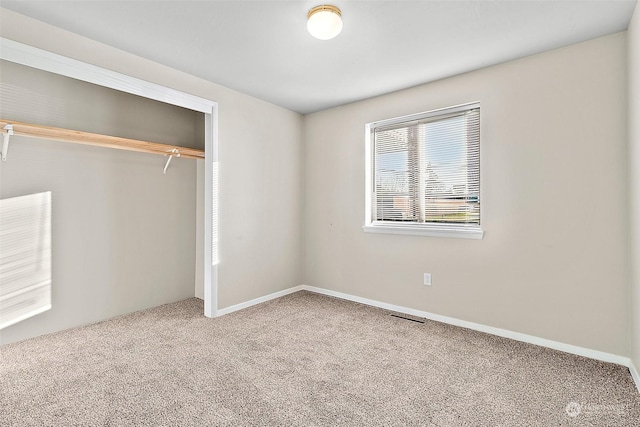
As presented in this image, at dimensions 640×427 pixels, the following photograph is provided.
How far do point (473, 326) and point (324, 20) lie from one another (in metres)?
2.92

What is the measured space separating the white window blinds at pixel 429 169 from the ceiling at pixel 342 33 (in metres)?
0.53

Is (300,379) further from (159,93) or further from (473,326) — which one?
(159,93)

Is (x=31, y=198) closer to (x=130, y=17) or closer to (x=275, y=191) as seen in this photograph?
(x=130, y=17)

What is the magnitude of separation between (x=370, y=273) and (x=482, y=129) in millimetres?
1955

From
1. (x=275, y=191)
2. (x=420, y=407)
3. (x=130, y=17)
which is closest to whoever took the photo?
(x=420, y=407)

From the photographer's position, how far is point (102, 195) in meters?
3.28

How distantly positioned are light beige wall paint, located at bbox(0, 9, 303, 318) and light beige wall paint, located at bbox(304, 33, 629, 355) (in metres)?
1.35

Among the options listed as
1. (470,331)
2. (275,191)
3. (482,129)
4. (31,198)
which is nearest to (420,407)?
(470,331)

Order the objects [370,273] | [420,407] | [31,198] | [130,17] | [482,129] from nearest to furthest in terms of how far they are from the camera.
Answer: [420,407], [130,17], [31,198], [482,129], [370,273]

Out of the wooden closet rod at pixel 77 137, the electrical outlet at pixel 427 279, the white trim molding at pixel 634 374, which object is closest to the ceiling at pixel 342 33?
the wooden closet rod at pixel 77 137

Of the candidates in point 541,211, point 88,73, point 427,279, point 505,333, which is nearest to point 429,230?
point 427,279

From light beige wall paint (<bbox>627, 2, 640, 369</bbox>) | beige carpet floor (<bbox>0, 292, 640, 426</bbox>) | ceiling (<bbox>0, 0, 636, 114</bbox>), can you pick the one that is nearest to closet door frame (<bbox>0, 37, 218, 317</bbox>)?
ceiling (<bbox>0, 0, 636, 114</bbox>)

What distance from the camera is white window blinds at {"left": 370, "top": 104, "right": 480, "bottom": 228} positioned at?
3174 mm

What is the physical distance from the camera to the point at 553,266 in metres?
2.63
